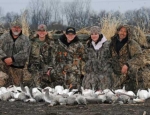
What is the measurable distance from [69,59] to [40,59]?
92 centimetres

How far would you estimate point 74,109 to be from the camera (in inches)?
335

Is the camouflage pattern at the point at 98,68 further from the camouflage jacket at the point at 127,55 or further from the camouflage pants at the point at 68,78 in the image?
the camouflage pants at the point at 68,78

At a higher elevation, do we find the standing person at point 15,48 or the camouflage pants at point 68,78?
the standing person at point 15,48

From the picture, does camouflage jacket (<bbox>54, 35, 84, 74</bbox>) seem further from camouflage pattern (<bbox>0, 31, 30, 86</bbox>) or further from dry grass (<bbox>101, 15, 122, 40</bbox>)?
dry grass (<bbox>101, 15, 122, 40</bbox>)

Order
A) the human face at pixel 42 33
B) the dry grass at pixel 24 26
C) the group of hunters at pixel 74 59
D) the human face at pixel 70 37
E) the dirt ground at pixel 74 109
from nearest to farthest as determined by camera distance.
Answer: the dirt ground at pixel 74 109
the group of hunters at pixel 74 59
the human face at pixel 70 37
the human face at pixel 42 33
the dry grass at pixel 24 26

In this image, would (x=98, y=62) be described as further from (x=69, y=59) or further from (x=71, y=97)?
(x=71, y=97)

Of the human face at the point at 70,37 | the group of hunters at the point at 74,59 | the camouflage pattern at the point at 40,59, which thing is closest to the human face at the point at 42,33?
the group of hunters at the point at 74,59

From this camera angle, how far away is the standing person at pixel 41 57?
12742 millimetres

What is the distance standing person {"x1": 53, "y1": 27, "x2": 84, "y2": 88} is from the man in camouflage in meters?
0.98

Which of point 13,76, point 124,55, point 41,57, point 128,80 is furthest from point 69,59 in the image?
point 13,76

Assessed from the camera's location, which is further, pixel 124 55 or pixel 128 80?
pixel 128 80

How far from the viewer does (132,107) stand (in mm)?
8766

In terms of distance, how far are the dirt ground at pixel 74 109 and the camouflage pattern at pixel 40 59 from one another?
3.26 m

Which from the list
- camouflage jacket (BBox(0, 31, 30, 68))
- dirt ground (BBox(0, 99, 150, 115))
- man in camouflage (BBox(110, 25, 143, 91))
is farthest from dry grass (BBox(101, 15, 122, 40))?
dirt ground (BBox(0, 99, 150, 115))
